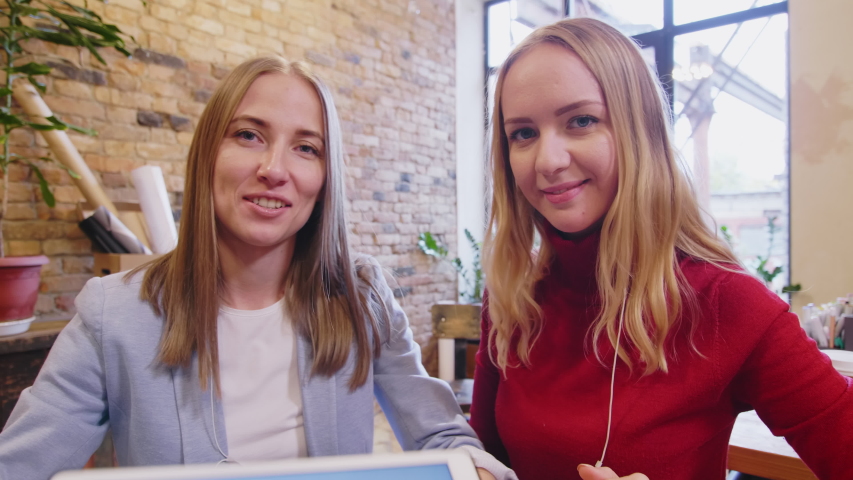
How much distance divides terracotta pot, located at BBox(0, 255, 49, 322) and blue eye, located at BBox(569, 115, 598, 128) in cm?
199

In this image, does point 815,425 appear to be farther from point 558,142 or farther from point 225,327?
point 225,327

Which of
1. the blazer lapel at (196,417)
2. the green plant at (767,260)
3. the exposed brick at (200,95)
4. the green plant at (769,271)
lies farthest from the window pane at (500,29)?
the blazer lapel at (196,417)

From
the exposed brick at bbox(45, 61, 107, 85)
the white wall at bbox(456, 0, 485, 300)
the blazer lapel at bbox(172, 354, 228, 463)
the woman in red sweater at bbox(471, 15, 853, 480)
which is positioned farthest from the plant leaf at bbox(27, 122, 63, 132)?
the white wall at bbox(456, 0, 485, 300)

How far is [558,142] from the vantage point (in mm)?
916

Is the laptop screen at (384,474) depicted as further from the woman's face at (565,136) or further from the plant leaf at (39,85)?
the plant leaf at (39,85)

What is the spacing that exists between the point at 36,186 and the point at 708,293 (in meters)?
2.79

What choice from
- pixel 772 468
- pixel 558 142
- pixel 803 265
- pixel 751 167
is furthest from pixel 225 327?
pixel 751 167

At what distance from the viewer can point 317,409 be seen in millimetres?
1030

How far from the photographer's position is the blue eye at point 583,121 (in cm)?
92

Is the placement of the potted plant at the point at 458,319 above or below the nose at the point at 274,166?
below

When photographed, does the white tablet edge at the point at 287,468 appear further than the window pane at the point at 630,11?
No

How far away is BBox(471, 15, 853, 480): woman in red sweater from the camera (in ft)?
2.73

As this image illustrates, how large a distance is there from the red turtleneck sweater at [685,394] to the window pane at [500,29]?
4.80 m

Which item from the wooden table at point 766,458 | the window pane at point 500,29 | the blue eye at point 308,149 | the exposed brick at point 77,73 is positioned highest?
the window pane at point 500,29
